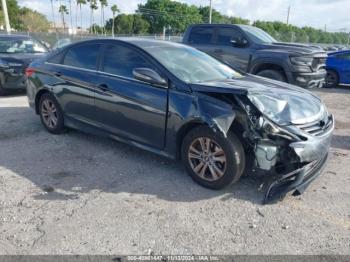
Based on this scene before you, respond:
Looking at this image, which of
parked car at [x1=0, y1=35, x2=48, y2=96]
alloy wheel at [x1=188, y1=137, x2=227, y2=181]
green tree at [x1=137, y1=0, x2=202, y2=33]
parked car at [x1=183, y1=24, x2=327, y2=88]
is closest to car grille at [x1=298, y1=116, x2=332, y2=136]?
alloy wheel at [x1=188, y1=137, x2=227, y2=181]

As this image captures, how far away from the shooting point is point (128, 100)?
14.7 ft

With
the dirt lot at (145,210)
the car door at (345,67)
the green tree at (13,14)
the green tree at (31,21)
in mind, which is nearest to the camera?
the dirt lot at (145,210)

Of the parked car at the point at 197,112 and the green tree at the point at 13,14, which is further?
the green tree at the point at 13,14

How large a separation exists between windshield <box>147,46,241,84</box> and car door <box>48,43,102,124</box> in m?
1.02

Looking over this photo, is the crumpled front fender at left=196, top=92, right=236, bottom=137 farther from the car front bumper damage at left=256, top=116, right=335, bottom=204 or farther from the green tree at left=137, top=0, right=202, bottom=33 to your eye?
the green tree at left=137, top=0, right=202, bottom=33

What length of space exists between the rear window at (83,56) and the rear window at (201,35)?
583 cm

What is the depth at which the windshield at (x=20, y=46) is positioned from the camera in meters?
10.0

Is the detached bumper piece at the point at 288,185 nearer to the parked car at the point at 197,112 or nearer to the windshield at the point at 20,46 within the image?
the parked car at the point at 197,112

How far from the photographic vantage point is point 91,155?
5012mm

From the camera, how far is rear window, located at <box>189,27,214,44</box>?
34.5 feet

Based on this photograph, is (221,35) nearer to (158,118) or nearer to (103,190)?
(158,118)

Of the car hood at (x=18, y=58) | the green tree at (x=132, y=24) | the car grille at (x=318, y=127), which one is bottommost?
the green tree at (x=132, y=24)

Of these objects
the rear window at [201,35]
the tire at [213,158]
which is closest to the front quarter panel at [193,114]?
the tire at [213,158]

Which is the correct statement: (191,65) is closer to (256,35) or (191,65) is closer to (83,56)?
(83,56)
